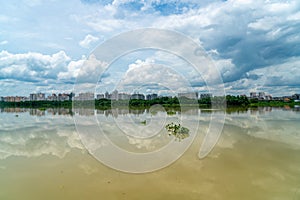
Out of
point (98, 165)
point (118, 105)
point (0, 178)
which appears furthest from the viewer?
point (118, 105)

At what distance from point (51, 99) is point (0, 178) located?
53126 millimetres

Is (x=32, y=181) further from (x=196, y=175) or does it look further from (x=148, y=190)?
(x=196, y=175)

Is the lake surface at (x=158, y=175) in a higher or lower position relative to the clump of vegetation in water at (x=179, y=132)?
lower

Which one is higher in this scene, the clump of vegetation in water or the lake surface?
the clump of vegetation in water

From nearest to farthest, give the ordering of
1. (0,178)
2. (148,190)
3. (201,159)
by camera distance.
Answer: (148,190) → (0,178) → (201,159)

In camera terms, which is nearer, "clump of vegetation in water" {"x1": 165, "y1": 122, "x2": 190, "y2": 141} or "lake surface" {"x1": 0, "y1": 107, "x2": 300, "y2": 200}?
"lake surface" {"x1": 0, "y1": 107, "x2": 300, "y2": 200}

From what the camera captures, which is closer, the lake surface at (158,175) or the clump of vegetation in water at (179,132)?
the lake surface at (158,175)

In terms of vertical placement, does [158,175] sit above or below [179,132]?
below

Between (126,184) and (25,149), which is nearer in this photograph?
(126,184)

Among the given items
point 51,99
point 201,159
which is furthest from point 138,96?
point 201,159

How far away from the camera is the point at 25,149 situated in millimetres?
7273

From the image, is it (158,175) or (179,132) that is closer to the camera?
(158,175)

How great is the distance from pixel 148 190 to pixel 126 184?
1.73 feet

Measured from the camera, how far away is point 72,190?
413cm
